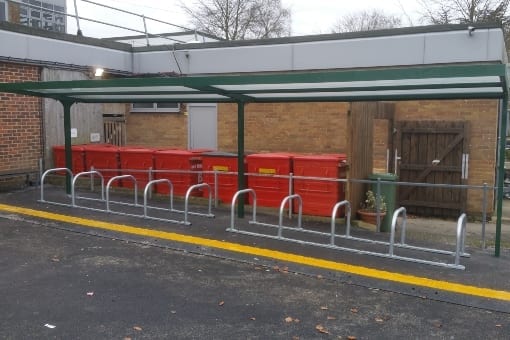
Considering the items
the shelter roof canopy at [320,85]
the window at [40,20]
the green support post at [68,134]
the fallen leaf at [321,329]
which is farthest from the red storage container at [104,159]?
the fallen leaf at [321,329]

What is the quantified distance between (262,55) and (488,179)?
18.7ft

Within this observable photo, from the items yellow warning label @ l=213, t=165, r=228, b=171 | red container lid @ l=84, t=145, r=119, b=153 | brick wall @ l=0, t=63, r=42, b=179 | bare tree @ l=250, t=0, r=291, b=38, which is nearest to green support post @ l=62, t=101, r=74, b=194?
red container lid @ l=84, t=145, r=119, b=153

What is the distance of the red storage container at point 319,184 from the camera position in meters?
7.98

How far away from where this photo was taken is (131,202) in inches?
370

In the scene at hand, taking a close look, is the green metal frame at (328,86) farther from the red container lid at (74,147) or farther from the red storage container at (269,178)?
the red container lid at (74,147)

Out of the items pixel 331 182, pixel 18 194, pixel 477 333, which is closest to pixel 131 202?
pixel 18 194

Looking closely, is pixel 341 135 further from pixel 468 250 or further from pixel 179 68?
pixel 468 250

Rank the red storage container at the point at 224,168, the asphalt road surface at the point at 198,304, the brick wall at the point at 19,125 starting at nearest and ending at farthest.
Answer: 1. the asphalt road surface at the point at 198,304
2. the red storage container at the point at 224,168
3. the brick wall at the point at 19,125

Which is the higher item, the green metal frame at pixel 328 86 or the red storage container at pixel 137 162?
the green metal frame at pixel 328 86

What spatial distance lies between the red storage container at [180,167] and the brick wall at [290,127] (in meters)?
3.28

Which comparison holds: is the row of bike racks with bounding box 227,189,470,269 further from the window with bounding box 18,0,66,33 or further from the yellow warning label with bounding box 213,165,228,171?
the window with bounding box 18,0,66,33

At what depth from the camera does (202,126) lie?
44.5 ft

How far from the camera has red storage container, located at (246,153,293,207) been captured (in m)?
8.48

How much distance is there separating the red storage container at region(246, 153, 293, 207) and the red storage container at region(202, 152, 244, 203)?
0.37 meters
